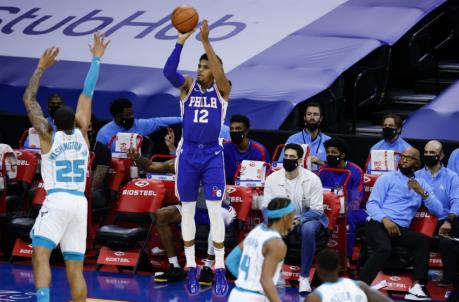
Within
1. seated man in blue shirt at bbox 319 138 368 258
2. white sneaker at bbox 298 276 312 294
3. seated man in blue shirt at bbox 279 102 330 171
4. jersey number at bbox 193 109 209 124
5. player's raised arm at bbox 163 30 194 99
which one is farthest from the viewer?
seated man in blue shirt at bbox 279 102 330 171

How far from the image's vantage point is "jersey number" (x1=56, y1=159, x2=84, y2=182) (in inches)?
404

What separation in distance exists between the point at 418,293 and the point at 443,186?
4.09 feet

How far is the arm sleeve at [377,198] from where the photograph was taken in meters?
12.5

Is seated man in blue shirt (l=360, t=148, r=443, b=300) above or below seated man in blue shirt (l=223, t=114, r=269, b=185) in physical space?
below

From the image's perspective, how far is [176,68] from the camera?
11.2 meters

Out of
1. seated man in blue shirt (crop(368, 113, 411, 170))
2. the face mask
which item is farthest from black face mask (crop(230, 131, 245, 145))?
seated man in blue shirt (crop(368, 113, 411, 170))

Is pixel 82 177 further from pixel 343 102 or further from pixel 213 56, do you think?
pixel 343 102

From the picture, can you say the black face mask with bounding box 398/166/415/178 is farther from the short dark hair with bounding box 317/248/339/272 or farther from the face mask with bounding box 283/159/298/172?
the short dark hair with bounding box 317/248/339/272

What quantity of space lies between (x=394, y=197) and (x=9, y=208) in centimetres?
478

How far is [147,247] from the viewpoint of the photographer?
13547 millimetres

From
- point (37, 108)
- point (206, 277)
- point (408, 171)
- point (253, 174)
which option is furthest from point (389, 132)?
point (37, 108)

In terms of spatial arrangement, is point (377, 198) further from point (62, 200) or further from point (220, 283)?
point (62, 200)

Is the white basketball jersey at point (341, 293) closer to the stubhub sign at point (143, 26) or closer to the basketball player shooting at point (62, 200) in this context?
the basketball player shooting at point (62, 200)

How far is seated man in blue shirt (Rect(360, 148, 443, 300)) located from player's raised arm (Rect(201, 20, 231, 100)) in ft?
7.11
